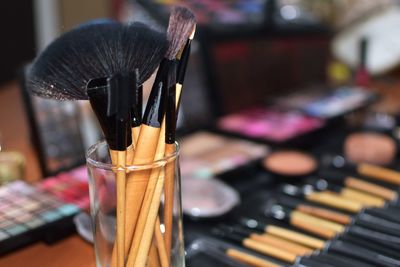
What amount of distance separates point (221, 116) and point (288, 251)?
46 centimetres

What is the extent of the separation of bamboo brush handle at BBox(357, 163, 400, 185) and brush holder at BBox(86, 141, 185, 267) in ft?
1.16

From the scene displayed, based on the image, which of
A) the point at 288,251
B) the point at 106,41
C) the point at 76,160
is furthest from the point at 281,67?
the point at 106,41

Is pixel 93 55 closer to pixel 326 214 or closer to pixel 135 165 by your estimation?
pixel 135 165

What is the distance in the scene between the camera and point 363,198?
2.31ft

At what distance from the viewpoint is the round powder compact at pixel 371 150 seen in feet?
2.69

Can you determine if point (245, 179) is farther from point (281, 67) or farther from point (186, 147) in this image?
point (281, 67)

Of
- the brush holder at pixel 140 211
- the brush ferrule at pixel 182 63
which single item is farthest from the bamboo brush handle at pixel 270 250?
the brush ferrule at pixel 182 63

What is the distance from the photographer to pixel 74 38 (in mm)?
435

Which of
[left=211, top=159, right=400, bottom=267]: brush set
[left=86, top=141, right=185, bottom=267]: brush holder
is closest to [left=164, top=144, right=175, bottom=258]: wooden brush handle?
[left=86, top=141, right=185, bottom=267]: brush holder

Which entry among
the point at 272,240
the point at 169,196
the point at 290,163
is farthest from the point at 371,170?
the point at 169,196

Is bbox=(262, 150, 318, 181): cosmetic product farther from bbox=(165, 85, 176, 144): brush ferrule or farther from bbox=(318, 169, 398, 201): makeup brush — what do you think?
bbox=(165, 85, 176, 144): brush ferrule

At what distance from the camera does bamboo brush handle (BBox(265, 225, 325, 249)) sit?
1.96ft

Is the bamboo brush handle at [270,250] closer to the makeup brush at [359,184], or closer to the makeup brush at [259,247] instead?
the makeup brush at [259,247]

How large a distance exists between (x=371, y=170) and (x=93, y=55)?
0.47 m
